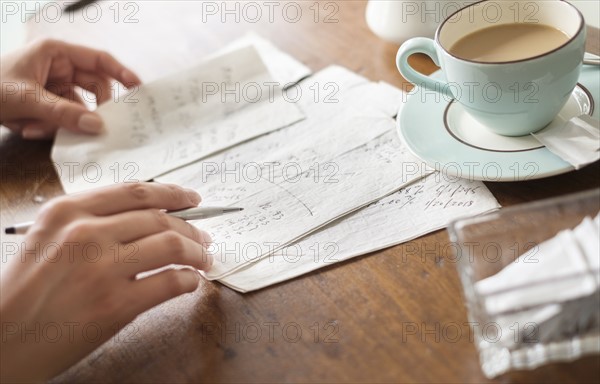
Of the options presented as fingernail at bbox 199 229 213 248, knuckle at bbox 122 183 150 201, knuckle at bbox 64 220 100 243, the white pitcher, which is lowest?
fingernail at bbox 199 229 213 248

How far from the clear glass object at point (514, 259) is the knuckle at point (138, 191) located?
259mm

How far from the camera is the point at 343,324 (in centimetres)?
51

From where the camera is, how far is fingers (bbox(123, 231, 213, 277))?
0.55 m

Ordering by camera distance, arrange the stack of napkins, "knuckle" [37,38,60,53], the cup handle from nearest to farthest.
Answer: the stack of napkins → the cup handle → "knuckle" [37,38,60,53]

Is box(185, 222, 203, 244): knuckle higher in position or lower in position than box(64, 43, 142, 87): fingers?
lower

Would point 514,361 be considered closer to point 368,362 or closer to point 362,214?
point 368,362

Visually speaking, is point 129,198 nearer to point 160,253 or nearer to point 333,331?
point 160,253

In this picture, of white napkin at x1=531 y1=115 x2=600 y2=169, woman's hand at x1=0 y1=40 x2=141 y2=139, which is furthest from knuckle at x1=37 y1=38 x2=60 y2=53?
white napkin at x1=531 y1=115 x2=600 y2=169

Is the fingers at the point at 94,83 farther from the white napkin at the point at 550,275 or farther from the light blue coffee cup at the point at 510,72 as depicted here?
the white napkin at the point at 550,275

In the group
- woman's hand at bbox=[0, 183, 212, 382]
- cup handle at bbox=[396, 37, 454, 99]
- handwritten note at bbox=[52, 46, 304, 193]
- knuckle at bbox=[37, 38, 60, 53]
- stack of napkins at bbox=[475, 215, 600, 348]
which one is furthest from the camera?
knuckle at bbox=[37, 38, 60, 53]

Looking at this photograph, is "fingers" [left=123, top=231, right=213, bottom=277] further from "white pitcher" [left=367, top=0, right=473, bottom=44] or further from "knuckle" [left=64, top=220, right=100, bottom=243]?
"white pitcher" [left=367, top=0, right=473, bottom=44]

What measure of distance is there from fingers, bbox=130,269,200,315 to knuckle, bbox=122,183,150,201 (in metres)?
0.07

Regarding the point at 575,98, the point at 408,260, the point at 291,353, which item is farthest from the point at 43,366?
the point at 575,98

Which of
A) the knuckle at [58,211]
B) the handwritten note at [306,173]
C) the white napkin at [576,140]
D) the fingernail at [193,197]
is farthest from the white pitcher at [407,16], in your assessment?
the knuckle at [58,211]
